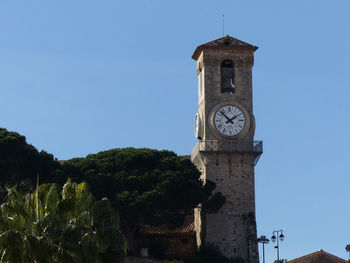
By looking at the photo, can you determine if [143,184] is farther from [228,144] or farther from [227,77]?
[227,77]

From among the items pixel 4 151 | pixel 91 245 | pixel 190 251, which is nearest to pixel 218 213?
pixel 190 251

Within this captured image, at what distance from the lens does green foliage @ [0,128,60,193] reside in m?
67.4

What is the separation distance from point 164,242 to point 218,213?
5487 millimetres

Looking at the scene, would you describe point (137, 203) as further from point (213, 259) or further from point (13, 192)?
point (13, 192)

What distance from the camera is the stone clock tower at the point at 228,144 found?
71.9 metres

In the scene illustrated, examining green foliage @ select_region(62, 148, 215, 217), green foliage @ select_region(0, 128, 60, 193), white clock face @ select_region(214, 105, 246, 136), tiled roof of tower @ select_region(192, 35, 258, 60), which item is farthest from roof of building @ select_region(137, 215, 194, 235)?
tiled roof of tower @ select_region(192, 35, 258, 60)

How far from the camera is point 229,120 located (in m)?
74.4

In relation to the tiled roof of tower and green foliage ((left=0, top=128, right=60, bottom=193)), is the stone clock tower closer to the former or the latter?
the tiled roof of tower

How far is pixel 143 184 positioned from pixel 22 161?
910 centimetres

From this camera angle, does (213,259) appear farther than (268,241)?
Yes

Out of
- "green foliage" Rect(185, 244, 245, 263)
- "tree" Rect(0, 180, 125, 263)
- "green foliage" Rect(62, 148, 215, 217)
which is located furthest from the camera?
"green foliage" Rect(185, 244, 245, 263)

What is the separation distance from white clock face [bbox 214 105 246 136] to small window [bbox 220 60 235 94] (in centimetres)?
199

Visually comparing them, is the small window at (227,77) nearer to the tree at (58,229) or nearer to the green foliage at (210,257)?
the green foliage at (210,257)

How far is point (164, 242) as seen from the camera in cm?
7488
